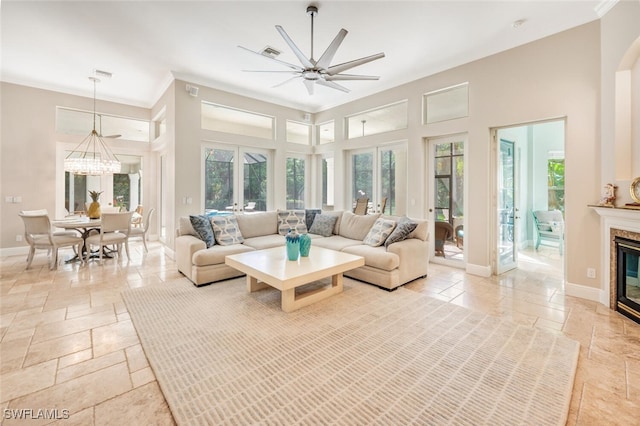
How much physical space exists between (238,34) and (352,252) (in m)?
3.36

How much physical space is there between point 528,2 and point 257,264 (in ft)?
13.7

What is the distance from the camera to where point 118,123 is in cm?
639

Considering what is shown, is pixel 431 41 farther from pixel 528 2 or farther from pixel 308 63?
pixel 308 63

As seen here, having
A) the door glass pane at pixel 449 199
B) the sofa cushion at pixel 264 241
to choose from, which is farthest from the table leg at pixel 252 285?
the door glass pane at pixel 449 199

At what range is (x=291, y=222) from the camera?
5.27 m

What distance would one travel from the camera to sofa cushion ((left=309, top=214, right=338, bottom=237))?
202 inches

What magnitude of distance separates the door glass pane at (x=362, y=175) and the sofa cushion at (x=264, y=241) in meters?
2.27

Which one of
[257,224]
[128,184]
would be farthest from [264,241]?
[128,184]

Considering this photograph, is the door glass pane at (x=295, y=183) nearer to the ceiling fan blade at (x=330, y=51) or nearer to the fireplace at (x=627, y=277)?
the ceiling fan blade at (x=330, y=51)

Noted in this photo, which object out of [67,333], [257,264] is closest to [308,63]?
[257,264]

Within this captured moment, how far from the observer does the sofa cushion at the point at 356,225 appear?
4.72 meters

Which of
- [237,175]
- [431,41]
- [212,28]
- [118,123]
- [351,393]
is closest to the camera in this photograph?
[351,393]

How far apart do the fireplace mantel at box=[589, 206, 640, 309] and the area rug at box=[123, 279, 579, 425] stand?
1418mm

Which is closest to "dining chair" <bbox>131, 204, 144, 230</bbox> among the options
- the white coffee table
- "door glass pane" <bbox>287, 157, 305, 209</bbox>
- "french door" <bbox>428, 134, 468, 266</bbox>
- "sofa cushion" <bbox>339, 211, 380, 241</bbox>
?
"door glass pane" <bbox>287, 157, 305, 209</bbox>
